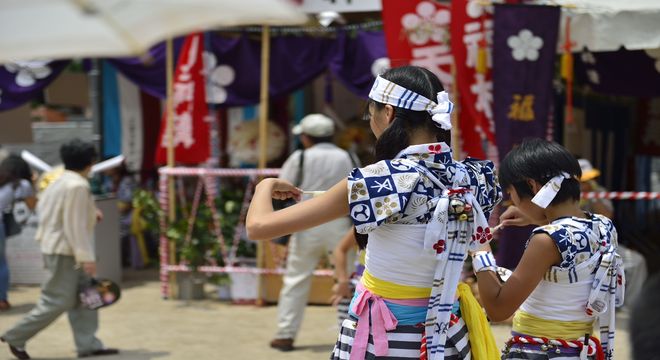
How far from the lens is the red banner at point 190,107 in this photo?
8.20 m

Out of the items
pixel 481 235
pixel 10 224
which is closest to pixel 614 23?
pixel 481 235

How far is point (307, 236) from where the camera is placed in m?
6.61

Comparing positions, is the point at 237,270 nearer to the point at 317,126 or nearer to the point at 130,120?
the point at 317,126

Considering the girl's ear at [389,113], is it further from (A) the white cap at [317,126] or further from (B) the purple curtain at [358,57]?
(B) the purple curtain at [358,57]

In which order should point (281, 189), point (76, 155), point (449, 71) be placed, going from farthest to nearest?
point (449, 71), point (76, 155), point (281, 189)

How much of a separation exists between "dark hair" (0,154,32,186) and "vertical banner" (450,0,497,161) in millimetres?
4246

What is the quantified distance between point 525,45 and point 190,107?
319 centimetres

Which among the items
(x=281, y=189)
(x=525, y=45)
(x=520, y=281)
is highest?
(x=525, y=45)

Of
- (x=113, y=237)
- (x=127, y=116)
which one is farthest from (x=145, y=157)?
(x=113, y=237)

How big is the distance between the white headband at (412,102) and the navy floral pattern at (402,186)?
0.28 ft

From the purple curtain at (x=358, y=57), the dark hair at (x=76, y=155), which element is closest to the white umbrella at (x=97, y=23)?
the dark hair at (x=76, y=155)

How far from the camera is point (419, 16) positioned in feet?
22.8

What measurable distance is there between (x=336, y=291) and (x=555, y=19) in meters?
2.86

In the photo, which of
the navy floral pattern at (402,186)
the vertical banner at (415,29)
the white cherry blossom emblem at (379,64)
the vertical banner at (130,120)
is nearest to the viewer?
the navy floral pattern at (402,186)
